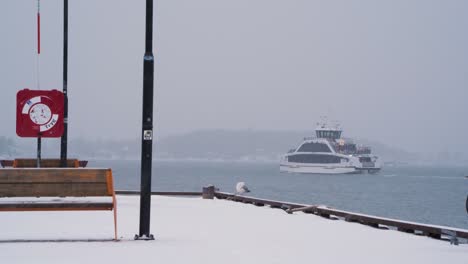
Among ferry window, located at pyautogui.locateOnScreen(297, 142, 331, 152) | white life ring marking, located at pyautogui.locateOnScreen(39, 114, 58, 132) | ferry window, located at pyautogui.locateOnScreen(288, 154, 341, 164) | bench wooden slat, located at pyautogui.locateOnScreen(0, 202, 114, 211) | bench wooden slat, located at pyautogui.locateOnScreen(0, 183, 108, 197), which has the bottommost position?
ferry window, located at pyautogui.locateOnScreen(288, 154, 341, 164)

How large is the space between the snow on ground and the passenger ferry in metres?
125

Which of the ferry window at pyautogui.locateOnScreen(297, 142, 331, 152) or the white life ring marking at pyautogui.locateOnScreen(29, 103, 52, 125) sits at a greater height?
the white life ring marking at pyautogui.locateOnScreen(29, 103, 52, 125)

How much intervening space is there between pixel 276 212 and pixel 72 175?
7.11 m

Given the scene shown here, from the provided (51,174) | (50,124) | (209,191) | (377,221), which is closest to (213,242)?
(51,174)

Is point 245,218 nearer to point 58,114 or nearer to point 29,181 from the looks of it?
point 58,114

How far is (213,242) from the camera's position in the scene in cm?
893

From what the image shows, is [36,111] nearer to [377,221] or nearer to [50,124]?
[50,124]

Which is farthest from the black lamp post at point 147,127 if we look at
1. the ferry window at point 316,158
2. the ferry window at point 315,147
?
the ferry window at point 315,147

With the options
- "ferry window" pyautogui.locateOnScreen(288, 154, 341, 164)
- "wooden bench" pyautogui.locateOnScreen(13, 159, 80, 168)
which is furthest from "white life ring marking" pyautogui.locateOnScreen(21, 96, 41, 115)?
"ferry window" pyautogui.locateOnScreen(288, 154, 341, 164)

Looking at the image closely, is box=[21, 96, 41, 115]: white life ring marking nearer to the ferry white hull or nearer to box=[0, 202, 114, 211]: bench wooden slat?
box=[0, 202, 114, 211]: bench wooden slat

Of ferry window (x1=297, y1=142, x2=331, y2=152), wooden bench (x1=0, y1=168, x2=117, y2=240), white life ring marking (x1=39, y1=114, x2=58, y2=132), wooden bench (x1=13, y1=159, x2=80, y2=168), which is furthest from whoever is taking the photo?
ferry window (x1=297, y1=142, x2=331, y2=152)

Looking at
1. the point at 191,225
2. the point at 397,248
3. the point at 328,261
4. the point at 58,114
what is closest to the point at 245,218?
the point at 191,225

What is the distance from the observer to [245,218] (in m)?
13.1

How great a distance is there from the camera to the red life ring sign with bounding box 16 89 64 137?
12094mm
